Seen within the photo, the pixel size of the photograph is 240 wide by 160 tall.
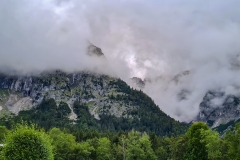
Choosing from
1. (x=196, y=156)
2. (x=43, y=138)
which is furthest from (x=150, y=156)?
(x=43, y=138)

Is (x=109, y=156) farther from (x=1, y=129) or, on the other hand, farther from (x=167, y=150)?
(x=1, y=129)

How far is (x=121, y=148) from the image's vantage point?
14925 cm

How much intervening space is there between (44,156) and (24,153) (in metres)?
3.49

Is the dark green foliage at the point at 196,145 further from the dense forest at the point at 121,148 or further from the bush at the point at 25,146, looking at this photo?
the bush at the point at 25,146

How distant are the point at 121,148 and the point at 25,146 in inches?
4044

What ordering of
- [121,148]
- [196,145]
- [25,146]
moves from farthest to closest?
[121,148]
[196,145]
[25,146]

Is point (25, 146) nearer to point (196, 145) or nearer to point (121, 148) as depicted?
point (196, 145)

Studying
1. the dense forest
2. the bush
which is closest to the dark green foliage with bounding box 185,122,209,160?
the dense forest

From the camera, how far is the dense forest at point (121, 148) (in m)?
50.8

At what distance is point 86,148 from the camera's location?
139 meters

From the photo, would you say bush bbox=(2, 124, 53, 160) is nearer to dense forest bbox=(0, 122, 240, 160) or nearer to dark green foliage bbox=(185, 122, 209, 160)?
dense forest bbox=(0, 122, 240, 160)

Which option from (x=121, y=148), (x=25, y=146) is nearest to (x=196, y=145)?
(x=121, y=148)

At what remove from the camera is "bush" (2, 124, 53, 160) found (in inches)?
1954

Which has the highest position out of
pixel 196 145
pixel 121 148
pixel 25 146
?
pixel 121 148
